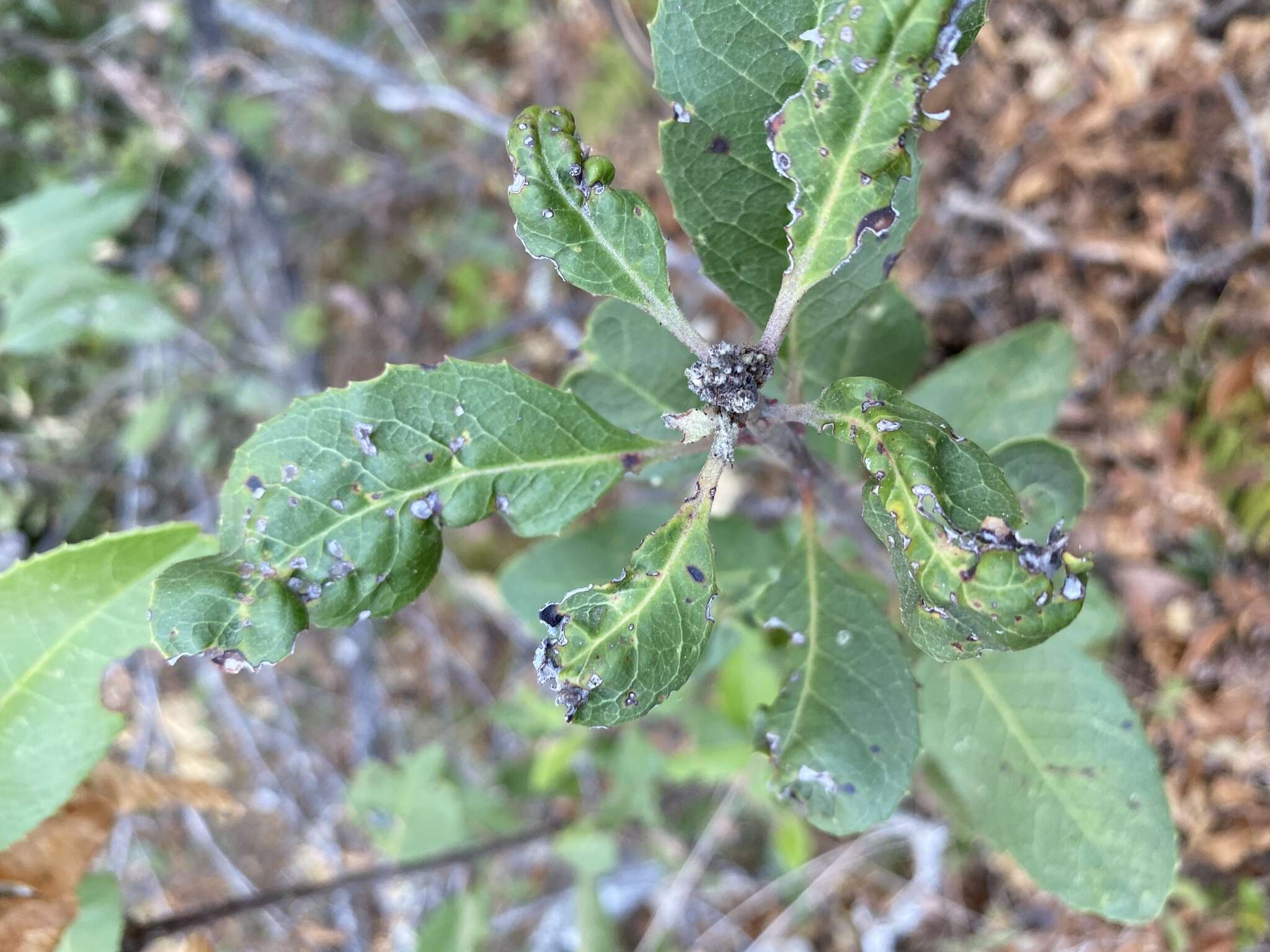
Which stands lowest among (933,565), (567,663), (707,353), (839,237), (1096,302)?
(1096,302)

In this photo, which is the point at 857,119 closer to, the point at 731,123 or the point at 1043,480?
the point at 731,123

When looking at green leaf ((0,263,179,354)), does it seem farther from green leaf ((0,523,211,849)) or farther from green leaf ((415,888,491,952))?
green leaf ((415,888,491,952))

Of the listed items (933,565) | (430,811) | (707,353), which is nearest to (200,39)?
(430,811)

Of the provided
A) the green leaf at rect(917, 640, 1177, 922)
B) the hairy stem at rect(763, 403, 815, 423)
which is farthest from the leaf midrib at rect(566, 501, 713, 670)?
the green leaf at rect(917, 640, 1177, 922)

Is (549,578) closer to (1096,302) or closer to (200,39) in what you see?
(1096,302)

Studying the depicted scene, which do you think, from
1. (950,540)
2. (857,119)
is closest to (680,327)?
(857,119)

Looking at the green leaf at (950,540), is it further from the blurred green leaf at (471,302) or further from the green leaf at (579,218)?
the blurred green leaf at (471,302)
